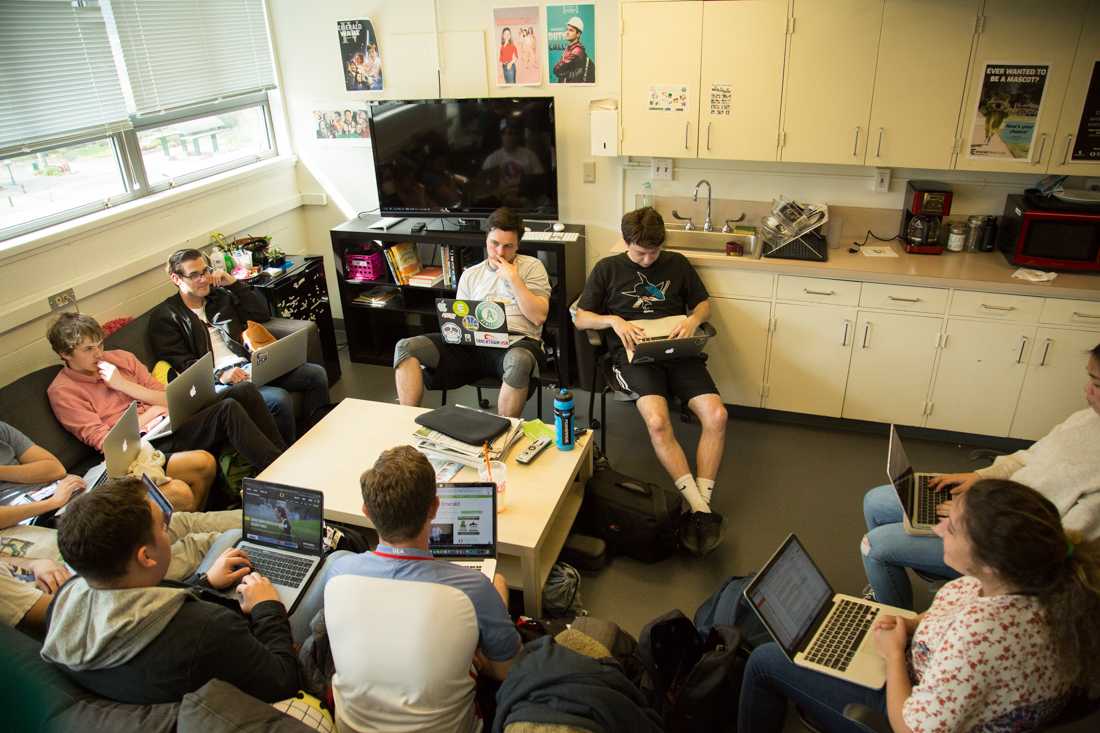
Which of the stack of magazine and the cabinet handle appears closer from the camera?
the stack of magazine

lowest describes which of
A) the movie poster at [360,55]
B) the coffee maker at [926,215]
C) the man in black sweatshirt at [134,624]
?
the man in black sweatshirt at [134,624]

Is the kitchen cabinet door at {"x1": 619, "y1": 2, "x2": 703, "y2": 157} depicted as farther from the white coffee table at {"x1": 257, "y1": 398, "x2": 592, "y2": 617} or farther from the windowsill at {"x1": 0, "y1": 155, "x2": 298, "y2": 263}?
the windowsill at {"x1": 0, "y1": 155, "x2": 298, "y2": 263}

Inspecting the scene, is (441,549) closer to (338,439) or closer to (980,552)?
(338,439)

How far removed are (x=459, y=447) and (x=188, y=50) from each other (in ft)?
10.00

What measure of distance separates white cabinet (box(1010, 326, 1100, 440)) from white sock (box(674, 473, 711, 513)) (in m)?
1.68

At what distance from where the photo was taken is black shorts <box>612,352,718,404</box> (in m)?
3.34

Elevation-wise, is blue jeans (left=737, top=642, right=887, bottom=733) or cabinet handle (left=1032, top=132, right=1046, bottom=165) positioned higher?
cabinet handle (left=1032, top=132, right=1046, bottom=165)

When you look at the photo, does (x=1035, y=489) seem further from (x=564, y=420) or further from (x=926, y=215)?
(x=926, y=215)

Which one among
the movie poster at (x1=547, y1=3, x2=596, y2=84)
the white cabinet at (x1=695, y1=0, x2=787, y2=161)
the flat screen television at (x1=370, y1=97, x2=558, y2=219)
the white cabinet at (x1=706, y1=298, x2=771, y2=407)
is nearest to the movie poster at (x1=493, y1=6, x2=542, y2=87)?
the movie poster at (x1=547, y1=3, x2=596, y2=84)

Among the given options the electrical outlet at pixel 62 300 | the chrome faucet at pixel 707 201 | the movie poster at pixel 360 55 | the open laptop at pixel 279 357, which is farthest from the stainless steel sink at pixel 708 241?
the electrical outlet at pixel 62 300

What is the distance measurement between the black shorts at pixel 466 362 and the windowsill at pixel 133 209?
1675 millimetres

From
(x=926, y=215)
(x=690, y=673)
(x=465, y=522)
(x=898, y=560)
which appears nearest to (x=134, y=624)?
(x=465, y=522)

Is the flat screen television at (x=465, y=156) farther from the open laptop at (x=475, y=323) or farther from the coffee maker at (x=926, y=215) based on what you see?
the coffee maker at (x=926, y=215)

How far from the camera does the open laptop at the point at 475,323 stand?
3.35 m
